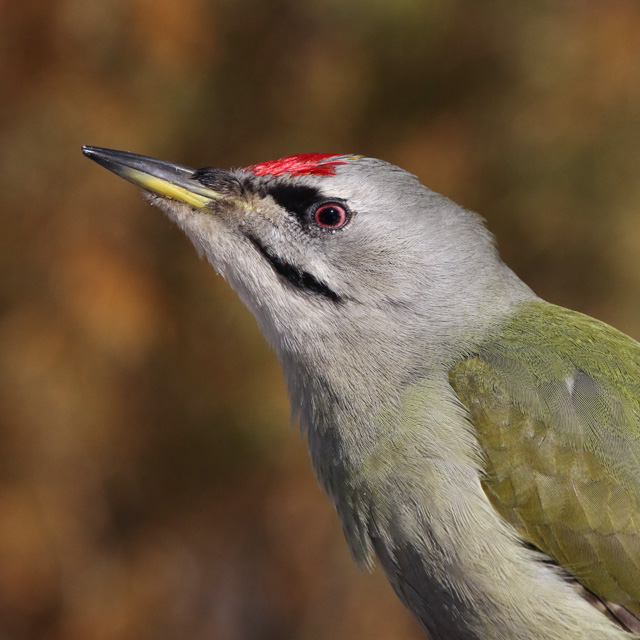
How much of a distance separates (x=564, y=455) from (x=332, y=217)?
1.45m

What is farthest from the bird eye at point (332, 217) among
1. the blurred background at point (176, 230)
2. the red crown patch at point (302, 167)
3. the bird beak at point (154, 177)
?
the blurred background at point (176, 230)

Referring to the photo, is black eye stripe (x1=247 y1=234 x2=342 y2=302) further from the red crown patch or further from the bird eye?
the red crown patch

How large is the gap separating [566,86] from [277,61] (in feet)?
8.38

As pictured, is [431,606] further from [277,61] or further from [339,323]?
[277,61]

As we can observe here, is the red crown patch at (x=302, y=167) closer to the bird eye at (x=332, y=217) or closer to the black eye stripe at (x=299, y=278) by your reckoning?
the bird eye at (x=332, y=217)

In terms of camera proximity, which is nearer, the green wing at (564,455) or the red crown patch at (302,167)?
the green wing at (564,455)

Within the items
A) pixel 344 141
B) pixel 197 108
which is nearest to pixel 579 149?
pixel 344 141

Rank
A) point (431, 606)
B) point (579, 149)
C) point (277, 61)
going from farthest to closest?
point (277, 61), point (579, 149), point (431, 606)

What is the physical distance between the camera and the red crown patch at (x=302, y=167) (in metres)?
3.89

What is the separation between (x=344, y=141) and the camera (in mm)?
7641

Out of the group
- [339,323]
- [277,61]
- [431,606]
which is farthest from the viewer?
[277,61]

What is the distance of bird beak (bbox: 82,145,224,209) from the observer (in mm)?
4012

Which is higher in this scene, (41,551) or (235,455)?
(235,455)

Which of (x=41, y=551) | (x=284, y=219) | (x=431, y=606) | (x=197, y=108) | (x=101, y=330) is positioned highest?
(x=197, y=108)
